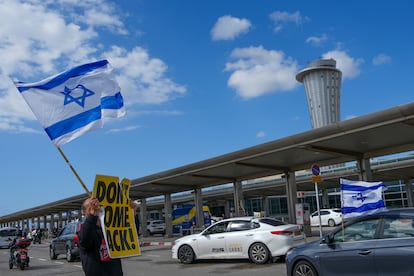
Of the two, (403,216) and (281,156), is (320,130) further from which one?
(403,216)

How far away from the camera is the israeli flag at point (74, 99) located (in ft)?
21.5

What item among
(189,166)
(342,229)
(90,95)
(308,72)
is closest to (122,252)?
(90,95)

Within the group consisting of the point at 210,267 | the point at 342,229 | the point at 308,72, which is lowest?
the point at 210,267

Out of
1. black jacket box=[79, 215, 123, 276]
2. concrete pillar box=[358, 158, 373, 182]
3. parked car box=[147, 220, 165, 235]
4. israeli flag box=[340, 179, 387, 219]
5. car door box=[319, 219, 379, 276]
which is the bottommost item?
parked car box=[147, 220, 165, 235]

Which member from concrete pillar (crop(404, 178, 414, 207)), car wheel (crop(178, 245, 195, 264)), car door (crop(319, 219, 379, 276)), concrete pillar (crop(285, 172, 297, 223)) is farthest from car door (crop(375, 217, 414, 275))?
concrete pillar (crop(404, 178, 414, 207))

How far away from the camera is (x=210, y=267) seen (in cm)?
1477

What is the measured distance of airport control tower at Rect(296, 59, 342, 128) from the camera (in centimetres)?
12588

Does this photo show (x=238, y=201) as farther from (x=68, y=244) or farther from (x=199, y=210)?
(x=68, y=244)

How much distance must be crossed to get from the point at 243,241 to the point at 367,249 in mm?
7365

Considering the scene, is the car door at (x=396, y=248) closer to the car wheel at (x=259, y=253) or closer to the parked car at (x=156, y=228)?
the car wheel at (x=259, y=253)

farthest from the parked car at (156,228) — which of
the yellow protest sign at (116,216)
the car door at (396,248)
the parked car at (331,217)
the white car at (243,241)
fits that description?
the yellow protest sign at (116,216)

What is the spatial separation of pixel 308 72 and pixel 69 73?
431ft

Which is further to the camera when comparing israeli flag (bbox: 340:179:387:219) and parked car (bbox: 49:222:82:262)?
parked car (bbox: 49:222:82:262)

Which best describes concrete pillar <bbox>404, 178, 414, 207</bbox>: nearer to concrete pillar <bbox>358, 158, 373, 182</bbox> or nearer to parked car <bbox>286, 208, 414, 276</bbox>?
concrete pillar <bbox>358, 158, 373, 182</bbox>
